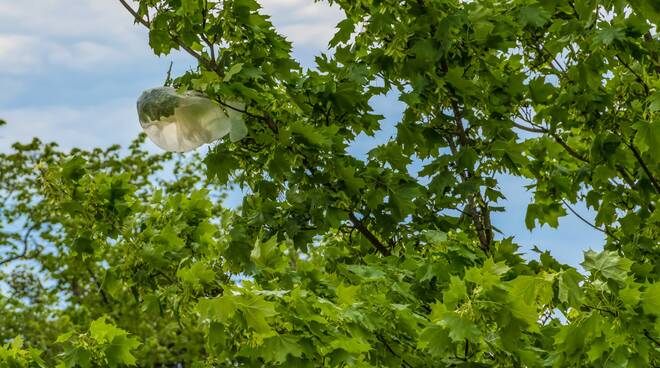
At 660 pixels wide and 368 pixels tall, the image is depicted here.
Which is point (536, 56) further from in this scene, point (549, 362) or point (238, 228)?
point (549, 362)

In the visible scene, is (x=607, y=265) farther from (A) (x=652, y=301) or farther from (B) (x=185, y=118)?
(B) (x=185, y=118)

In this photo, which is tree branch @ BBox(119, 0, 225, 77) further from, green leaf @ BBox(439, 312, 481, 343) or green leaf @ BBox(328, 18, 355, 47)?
A: green leaf @ BBox(439, 312, 481, 343)

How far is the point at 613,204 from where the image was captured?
7.80 m

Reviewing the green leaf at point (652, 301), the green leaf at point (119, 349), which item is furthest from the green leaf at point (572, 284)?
the green leaf at point (119, 349)

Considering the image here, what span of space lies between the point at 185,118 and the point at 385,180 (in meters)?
1.53

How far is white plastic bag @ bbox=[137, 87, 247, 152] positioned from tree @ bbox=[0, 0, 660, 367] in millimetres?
134

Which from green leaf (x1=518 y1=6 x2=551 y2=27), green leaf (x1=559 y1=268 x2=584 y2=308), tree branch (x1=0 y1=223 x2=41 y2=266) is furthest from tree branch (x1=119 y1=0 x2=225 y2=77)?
tree branch (x1=0 y1=223 x2=41 y2=266)

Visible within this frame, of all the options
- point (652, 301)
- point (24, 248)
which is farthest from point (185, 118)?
point (24, 248)

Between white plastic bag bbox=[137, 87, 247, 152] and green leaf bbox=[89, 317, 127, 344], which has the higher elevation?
white plastic bag bbox=[137, 87, 247, 152]

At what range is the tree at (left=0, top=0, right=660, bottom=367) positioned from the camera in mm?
4668

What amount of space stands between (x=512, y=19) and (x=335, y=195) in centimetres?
226

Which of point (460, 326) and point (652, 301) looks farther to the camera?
point (652, 301)

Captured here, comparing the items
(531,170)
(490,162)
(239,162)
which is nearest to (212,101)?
(239,162)

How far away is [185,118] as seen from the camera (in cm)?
566
